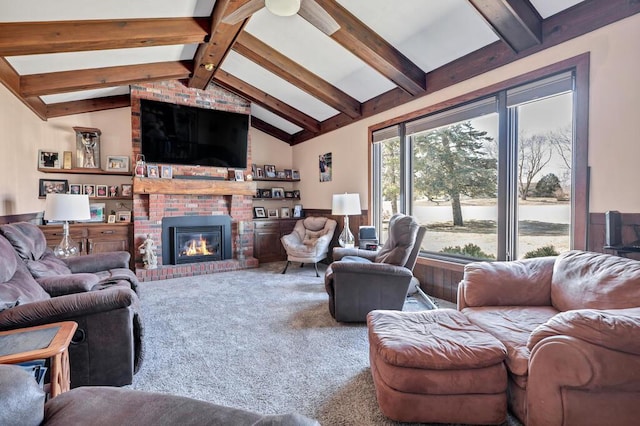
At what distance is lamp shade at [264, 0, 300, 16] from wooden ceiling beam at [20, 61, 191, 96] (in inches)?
106

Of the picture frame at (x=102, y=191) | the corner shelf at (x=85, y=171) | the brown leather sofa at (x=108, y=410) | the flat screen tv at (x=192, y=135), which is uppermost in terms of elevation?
the flat screen tv at (x=192, y=135)

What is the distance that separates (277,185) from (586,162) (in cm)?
526

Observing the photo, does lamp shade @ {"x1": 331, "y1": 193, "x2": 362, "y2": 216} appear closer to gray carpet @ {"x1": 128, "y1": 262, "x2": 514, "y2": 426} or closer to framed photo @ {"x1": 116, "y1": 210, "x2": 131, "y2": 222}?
gray carpet @ {"x1": 128, "y1": 262, "x2": 514, "y2": 426}

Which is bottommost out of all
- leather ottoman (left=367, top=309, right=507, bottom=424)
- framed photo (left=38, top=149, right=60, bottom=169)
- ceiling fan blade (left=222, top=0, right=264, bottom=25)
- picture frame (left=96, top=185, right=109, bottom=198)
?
leather ottoman (left=367, top=309, right=507, bottom=424)

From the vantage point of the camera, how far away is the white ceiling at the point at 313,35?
265 cm

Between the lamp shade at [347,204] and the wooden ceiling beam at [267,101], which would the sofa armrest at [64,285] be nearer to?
the lamp shade at [347,204]

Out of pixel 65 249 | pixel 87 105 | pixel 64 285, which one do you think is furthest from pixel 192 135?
pixel 64 285

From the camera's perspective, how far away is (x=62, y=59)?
11.1ft

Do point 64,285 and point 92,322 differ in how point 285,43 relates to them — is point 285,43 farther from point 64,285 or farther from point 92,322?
point 92,322

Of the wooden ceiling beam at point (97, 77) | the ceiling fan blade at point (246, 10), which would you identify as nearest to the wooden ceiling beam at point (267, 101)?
the wooden ceiling beam at point (97, 77)

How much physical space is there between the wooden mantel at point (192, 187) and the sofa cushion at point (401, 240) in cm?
318

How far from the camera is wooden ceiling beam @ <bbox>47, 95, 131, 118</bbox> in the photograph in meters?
4.55

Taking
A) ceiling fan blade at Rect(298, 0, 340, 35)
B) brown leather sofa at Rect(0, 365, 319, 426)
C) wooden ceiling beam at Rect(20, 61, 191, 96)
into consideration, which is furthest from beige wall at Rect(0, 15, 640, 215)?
brown leather sofa at Rect(0, 365, 319, 426)

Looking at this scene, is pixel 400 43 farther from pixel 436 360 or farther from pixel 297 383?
pixel 297 383
